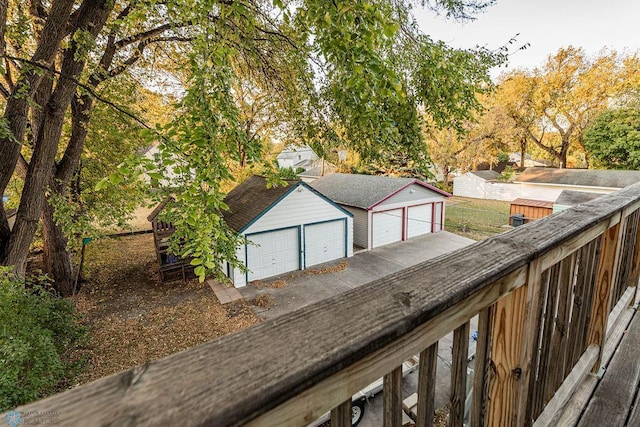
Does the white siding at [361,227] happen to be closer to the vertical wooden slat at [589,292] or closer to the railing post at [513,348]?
the vertical wooden slat at [589,292]

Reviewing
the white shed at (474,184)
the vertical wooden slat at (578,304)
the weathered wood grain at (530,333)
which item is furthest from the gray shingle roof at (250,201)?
the white shed at (474,184)

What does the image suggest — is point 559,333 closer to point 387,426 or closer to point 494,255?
point 494,255

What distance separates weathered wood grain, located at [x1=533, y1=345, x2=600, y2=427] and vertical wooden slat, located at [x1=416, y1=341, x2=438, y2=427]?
75 centimetres

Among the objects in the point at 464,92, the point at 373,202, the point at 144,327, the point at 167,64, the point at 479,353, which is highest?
the point at 167,64

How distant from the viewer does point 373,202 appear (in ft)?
38.1

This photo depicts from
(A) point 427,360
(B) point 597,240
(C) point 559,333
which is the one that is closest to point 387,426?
(A) point 427,360

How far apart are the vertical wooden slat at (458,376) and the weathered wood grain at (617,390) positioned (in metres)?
0.90

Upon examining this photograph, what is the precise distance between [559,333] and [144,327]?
729 cm

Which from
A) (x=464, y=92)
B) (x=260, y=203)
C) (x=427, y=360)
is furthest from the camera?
(x=260, y=203)

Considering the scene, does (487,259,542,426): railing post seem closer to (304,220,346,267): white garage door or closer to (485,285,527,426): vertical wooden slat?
(485,285,527,426): vertical wooden slat

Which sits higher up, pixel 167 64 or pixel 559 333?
pixel 167 64

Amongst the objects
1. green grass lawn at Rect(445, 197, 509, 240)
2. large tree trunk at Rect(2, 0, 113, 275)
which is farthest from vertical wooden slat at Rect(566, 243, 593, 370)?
Answer: green grass lawn at Rect(445, 197, 509, 240)

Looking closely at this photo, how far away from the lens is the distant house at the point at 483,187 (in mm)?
21016

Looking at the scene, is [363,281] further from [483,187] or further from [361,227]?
[483,187]
